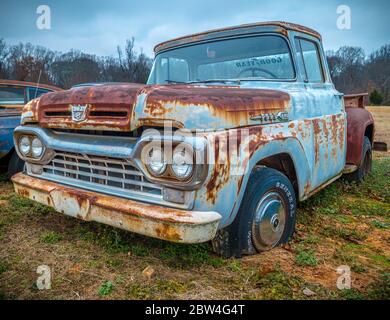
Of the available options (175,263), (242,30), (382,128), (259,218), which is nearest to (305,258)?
(259,218)

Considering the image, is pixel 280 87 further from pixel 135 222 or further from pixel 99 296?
pixel 99 296

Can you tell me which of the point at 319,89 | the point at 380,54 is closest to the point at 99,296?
the point at 319,89

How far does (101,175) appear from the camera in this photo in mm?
2307

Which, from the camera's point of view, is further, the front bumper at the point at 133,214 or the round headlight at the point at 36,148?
the round headlight at the point at 36,148

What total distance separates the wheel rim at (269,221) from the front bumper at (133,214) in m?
0.57

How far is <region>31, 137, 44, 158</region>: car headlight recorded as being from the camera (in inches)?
105

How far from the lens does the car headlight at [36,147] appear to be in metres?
2.67

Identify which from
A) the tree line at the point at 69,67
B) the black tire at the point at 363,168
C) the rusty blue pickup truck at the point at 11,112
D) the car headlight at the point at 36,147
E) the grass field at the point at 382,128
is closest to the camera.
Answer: the car headlight at the point at 36,147

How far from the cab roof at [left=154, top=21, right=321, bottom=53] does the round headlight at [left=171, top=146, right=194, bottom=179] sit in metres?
1.70

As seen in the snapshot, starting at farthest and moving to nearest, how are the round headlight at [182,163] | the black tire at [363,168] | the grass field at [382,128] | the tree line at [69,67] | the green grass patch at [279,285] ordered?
the tree line at [69,67]
the grass field at [382,128]
the black tire at [363,168]
the green grass patch at [279,285]
the round headlight at [182,163]

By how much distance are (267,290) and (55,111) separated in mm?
1960

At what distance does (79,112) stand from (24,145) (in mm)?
866

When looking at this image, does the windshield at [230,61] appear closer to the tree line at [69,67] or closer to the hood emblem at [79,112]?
the hood emblem at [79,112]

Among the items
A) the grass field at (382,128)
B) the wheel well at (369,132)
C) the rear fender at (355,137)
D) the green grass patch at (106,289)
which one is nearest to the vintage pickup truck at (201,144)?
the green grass patch at (106,289)
